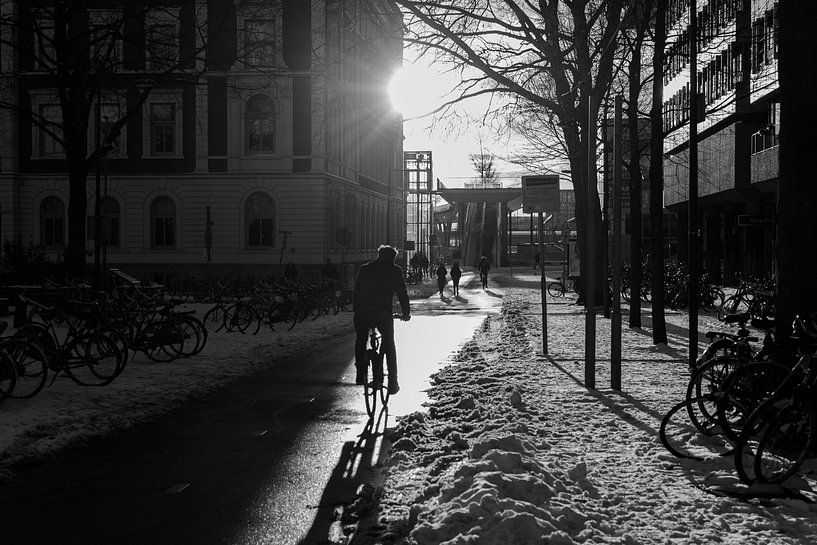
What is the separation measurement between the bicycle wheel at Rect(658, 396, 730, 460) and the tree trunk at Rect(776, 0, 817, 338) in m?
1.06

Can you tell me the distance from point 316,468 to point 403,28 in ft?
36.0

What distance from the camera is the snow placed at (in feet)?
16.5

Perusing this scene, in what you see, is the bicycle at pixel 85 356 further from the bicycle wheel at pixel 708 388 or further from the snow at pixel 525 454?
the bicycle wheel at pixel 708 388

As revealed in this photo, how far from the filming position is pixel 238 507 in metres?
5.95

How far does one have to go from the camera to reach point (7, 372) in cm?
990

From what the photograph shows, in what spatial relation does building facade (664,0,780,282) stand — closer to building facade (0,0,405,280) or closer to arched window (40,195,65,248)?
building facade (0,0,405,280)

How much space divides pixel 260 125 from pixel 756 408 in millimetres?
39668

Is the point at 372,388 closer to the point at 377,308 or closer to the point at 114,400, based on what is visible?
the point at 377,308

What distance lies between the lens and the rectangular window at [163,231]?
44159mm

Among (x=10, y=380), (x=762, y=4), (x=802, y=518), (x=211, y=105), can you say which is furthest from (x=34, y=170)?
(x=802, y=518)

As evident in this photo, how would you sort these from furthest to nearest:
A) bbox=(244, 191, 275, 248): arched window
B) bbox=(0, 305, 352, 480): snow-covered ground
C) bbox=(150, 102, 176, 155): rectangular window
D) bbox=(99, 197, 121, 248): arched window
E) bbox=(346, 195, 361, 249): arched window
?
1. bbox=(346, 195, 361, 249): arched window
2. bbox=(150, 102, 176, 155): rectangular window
3. bbox=(99, 197, 121, 248): arched window
4. bbox=(244, 191, 275, 248): arched window
5. bbox=(0, 305, 352, 480): snow-covered ground

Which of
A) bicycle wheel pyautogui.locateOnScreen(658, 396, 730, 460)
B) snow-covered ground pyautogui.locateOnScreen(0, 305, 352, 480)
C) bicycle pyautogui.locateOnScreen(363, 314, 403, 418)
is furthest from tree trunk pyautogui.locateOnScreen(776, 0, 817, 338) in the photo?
snow-covered ground pyautogui.locateOnScreen(0, 305, 352, 480)

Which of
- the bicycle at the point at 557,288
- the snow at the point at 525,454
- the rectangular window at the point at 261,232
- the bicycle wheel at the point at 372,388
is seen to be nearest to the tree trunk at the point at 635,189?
the snow at the point at 525,454

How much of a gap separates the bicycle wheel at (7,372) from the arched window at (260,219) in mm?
33948
